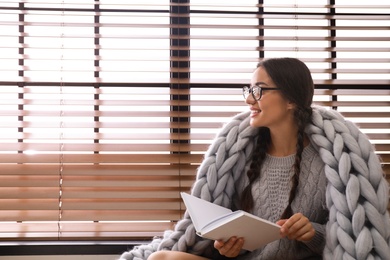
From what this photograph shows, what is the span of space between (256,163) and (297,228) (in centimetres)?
35

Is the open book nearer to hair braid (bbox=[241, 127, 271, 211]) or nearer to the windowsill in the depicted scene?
hair braid (bbox=[241, 127, 271, 211])

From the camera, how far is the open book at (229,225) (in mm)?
1334

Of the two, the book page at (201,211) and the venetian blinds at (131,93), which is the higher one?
the venetian blinds at (131,93)

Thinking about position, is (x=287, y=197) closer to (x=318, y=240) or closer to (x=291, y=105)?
(x=318, y=240)

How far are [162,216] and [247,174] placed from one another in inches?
21.3

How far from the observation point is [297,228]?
1474mm

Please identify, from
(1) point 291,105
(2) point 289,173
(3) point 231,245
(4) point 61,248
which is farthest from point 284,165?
(4) point 61,248

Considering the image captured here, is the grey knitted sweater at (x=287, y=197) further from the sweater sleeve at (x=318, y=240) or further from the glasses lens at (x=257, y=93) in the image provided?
the glasses lens at (x=257, y=93)

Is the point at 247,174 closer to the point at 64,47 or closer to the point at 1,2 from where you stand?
the point at 64,47

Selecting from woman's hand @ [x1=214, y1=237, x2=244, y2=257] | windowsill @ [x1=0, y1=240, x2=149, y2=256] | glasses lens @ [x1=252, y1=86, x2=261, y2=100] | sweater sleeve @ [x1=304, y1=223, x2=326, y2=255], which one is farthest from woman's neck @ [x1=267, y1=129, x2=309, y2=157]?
windowsill @ [x1=0, y1=240, x2=149, y2=256]

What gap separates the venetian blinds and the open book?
627mm

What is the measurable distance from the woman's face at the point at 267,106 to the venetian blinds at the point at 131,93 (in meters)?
0.45

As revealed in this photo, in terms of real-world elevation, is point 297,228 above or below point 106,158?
below

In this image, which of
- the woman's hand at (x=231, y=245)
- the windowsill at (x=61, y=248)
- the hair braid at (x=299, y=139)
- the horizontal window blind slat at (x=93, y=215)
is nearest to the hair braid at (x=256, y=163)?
the hair braid at (x=299, y=139)
